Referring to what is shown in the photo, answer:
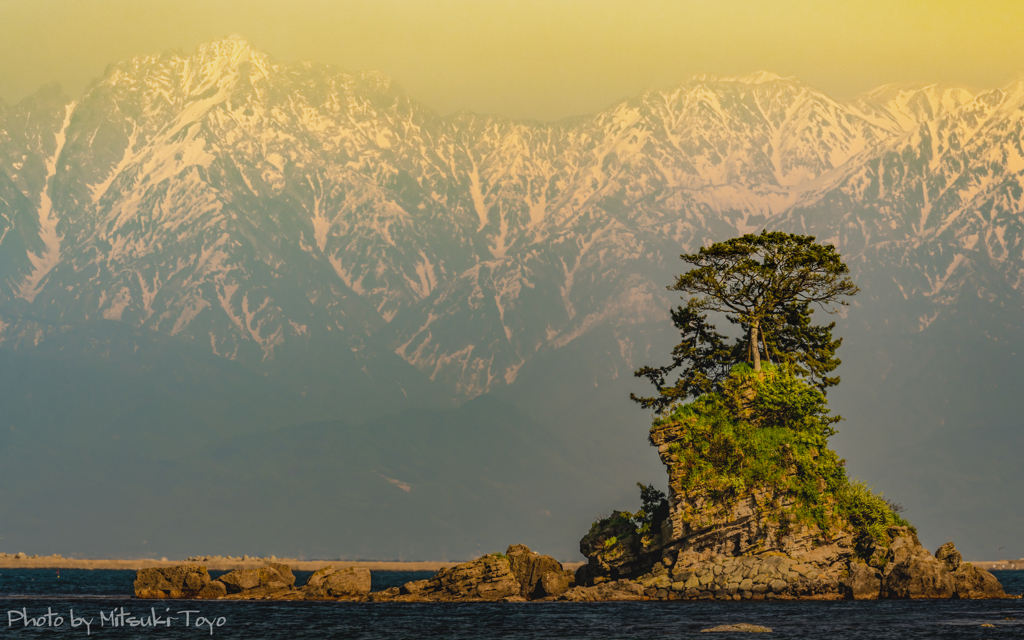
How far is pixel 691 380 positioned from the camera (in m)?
101

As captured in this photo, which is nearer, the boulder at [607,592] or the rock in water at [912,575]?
the rock in water at [912,575]

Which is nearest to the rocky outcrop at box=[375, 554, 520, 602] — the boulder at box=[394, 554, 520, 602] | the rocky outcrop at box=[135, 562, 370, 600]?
the boulder at box=[394, 554, 520, 602]

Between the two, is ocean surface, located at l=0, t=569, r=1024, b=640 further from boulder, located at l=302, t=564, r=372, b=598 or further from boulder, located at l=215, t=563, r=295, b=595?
boulder, located at l=215, t=563, r=295, b=595

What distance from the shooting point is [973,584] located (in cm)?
9519

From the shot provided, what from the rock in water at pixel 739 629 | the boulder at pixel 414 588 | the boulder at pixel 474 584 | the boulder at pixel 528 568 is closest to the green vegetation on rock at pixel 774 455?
the boulder at pixel 528 568

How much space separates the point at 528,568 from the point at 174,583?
111ft

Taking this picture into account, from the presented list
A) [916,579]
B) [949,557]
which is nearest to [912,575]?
[916,579]

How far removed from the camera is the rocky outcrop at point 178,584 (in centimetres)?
10969

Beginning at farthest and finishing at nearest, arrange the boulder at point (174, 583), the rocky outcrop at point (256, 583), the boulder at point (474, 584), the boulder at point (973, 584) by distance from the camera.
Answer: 1. the rocky outcrop at point (256, 583)
2. the boulder at point (174, 583)
3. the boulder at point (474, 584)
4. the boulder at point (973, 584)

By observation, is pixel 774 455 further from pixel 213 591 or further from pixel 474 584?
pixel 213 591

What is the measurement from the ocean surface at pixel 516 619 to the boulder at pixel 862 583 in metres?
3.04

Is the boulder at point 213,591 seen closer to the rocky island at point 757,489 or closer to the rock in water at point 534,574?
the rocky island at point 757,489

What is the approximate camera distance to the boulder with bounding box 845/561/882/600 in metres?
91.2

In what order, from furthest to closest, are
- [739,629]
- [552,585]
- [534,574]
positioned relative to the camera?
[534,574] < [552,585] < [739,629]
